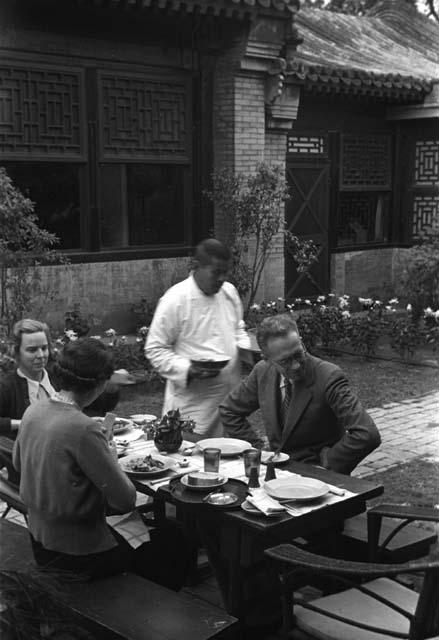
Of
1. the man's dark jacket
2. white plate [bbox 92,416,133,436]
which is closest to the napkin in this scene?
the man's dark jacket

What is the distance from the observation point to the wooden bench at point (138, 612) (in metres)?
3.58

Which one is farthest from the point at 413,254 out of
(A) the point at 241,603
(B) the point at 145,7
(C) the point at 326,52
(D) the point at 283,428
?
(A) the point at 241,603

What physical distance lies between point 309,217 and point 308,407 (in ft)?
31.6

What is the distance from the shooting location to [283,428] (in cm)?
498

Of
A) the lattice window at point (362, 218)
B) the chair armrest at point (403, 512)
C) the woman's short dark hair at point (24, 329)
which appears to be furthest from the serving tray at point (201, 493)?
the lattice window at point (362, 218)

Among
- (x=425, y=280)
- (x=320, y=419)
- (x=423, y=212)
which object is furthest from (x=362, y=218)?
(x=320, y=419)

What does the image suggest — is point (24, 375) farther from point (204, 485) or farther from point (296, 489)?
point (296, 489)

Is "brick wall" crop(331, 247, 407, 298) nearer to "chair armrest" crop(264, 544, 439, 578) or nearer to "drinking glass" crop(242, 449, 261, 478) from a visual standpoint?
"drinking glass" crop(242, 449, 261, 478)

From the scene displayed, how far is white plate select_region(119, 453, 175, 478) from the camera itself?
444cm

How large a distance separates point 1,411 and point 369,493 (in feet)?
7.78

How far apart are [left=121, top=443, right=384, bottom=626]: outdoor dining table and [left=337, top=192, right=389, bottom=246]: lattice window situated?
1099cm

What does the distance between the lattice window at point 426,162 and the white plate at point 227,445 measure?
38.7ft

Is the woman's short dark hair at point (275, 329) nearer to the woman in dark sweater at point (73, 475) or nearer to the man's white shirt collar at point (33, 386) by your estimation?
the woman in dark sweater at point (73, 475)

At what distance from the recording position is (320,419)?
4867 millimetres
